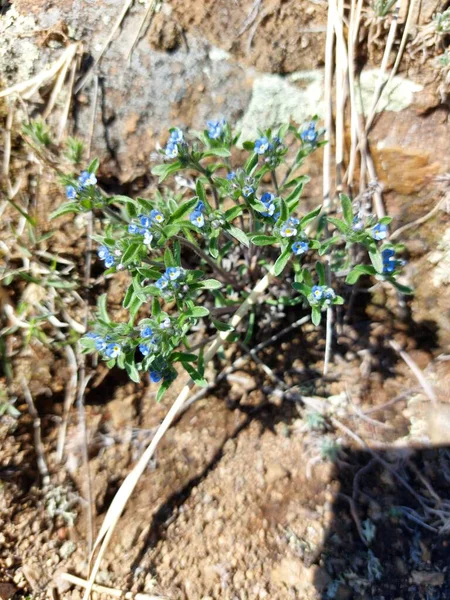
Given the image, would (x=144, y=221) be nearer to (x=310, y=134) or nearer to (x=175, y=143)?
(x=175, y=143)

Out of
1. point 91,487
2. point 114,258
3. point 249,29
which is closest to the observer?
point 114,258

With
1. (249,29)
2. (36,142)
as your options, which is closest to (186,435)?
(36,142)

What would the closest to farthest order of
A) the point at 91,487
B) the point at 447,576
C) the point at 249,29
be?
the point at 447,576, the point at 91,487, the point at 249,29

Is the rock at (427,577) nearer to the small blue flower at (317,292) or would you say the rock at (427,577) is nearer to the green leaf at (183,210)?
the small blue flower at (317,292)

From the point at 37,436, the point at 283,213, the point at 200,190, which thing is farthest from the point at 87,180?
the point at 37,436

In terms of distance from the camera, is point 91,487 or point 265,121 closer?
point 91,487

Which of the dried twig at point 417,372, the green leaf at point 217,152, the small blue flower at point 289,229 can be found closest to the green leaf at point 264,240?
the small blue flower at point 289,229

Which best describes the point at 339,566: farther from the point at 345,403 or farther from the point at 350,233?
the point at 350,233
